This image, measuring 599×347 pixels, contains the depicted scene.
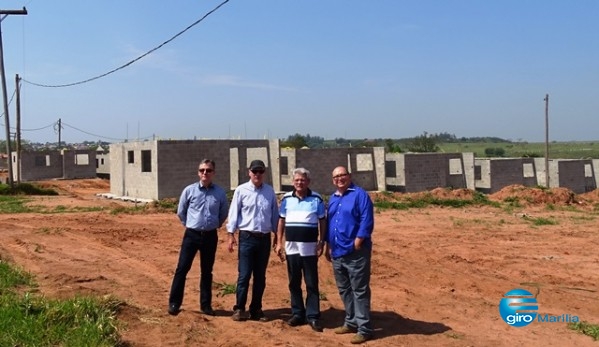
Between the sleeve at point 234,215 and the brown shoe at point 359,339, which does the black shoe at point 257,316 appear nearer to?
the sleeve at point 234,215

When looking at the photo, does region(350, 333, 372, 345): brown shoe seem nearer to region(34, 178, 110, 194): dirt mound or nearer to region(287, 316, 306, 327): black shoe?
region(287, 316, 306, 327): black shoe

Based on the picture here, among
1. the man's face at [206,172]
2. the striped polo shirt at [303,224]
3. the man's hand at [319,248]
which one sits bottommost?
the man's hand at [319,248]

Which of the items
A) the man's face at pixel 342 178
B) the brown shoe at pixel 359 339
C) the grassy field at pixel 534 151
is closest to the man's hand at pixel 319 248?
the man's face at pixel 342 178

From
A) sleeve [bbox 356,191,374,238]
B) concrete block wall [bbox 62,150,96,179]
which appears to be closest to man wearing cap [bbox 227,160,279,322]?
sleeve [bbox 356,191,374,238]

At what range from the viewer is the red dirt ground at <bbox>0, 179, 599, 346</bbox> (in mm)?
4918

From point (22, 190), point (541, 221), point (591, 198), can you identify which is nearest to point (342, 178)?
point (541, 221)

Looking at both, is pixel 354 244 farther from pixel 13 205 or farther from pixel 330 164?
pixel 330 164

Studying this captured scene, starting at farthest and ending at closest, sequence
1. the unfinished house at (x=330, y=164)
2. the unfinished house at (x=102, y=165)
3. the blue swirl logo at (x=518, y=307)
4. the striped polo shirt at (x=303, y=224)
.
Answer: the unfinished house at (x=102, y=165) < the unfinished house at (x=330, y=164) < the blue swirl logo at (x=518, y=307) < the striped polo shirt at (x=303, y=224)

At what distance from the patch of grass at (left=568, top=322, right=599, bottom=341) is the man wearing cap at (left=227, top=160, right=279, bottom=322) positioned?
10.2 ft

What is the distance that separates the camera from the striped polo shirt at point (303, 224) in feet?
A: 16.0

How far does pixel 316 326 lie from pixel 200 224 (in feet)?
4.92

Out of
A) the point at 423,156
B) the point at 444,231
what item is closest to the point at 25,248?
the point at 444,231

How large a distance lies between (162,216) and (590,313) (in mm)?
11023

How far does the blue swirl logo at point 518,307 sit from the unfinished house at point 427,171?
16939 millimetres
